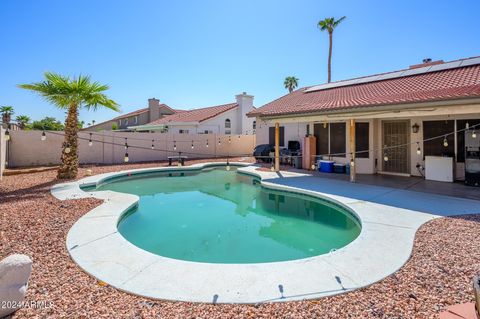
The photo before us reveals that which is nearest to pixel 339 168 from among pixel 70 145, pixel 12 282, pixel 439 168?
pixel 439 168

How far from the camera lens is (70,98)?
38.1ft

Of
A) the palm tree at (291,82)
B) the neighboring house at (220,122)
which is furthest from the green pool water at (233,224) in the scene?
the palm tree at (291,82)

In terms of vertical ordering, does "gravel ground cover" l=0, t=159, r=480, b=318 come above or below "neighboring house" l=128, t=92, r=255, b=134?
below

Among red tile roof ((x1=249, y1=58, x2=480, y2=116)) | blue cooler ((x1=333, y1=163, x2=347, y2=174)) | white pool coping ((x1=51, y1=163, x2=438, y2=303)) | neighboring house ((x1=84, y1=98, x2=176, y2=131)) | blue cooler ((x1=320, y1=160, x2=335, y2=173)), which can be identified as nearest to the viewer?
white pool coping ((x1=51, y1=163, x2=438, y2=303))

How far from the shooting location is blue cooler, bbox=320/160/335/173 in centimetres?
1402

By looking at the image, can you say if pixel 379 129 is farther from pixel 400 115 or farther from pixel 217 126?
pixel 217 126

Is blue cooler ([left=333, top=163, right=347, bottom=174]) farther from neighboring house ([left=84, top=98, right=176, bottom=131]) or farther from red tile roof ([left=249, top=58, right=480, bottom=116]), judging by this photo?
neighboring house ([left=84, top=98, right=176, bottom=131])

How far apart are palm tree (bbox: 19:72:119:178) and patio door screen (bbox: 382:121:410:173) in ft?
42.1

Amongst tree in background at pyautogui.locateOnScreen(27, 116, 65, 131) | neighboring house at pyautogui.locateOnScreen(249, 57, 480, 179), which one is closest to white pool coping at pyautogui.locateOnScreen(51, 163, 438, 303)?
neighboring house at pyautogui.locateOnScreen(249, 57, 480, 179)

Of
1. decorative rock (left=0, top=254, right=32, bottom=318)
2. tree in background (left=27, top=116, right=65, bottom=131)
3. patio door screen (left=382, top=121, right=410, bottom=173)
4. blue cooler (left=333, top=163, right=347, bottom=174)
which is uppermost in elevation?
tree in background (left=27, top=116, right=65, bottom=131)

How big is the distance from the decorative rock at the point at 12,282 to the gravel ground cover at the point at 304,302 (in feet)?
0.46

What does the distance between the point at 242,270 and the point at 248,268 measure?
115 millimetres

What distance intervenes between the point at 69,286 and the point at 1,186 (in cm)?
940

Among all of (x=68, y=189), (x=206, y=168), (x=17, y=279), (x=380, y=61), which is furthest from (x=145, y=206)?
(x=380, y=61)
